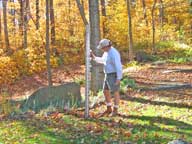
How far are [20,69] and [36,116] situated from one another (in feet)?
51.9

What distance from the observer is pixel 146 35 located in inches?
1222

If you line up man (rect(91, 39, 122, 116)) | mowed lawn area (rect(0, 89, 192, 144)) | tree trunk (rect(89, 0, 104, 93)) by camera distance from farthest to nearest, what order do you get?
tree trunk (rect(89, 0, 104, 93)), man (rect(91, 39, 122, 116)), mowed lawn area (rect(0, 89, 192, 144))

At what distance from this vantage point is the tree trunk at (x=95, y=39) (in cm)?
1269

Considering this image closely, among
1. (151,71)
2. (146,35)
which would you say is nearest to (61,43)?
(146,35)

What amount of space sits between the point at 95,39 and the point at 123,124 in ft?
15.2

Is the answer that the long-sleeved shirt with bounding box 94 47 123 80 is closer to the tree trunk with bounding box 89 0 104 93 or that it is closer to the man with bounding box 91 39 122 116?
the man with bounding box 91 39 122 116

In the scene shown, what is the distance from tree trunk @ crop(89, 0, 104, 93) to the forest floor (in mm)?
1007

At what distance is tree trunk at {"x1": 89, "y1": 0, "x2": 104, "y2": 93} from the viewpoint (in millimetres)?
12688

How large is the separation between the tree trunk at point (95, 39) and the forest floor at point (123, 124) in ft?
3.30

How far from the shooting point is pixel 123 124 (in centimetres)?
857

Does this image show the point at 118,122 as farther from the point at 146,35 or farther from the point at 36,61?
the point at 146,35

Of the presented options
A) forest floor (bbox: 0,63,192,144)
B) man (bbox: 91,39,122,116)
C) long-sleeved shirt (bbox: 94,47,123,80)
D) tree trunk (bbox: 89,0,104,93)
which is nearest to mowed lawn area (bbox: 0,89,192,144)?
forest floor (bbox: 0,63,192,144)

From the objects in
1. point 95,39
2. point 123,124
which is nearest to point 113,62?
point 123,124

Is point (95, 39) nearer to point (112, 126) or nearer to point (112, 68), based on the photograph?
point (112, 68)
